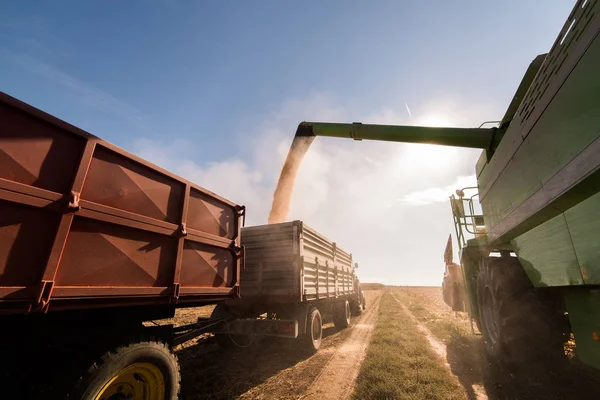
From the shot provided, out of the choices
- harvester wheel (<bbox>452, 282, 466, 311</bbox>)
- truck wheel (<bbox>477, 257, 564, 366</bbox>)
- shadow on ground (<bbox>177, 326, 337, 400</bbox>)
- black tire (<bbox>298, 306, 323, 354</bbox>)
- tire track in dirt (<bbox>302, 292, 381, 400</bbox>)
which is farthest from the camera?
harvester wheel (<bbox>452, 282, 466, 311</bbox>)

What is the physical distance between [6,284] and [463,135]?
667 centimetres

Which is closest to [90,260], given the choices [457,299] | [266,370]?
[266,370]

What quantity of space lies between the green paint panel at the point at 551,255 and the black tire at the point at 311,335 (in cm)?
441

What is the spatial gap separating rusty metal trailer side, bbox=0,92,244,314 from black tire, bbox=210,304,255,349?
→ 3.03 m

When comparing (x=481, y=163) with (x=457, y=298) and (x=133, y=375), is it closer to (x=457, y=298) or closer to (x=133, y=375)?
(x=133, y=375)

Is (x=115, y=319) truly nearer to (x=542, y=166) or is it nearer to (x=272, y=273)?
(x=272, y=273)

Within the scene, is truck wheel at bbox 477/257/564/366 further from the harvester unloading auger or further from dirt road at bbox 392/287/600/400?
dirt road at bbox 392/287/600/400

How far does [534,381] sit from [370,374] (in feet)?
8.35

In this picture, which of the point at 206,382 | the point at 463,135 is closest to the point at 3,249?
the point at 206,382

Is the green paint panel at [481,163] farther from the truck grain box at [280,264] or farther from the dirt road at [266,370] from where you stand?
the dirt road at [266,370]

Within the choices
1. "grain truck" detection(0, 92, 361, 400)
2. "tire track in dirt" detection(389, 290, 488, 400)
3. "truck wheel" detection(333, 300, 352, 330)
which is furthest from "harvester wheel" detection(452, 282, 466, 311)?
"grain truck" detection(0, 92, 361, 400)

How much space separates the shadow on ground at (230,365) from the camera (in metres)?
4.61

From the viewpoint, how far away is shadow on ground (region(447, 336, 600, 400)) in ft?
12.9

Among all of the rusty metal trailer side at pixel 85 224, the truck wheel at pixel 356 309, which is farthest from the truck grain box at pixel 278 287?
the truck wheel at pixel 356 309
